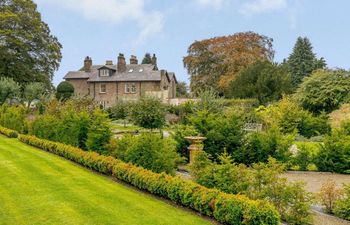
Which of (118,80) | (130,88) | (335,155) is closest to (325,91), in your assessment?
(335,155)

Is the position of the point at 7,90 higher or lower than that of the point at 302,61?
lower

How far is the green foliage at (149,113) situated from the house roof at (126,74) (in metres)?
21.8

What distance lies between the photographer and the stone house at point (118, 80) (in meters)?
48.9

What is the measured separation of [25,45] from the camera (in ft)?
146

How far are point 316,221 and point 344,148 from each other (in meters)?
7.09

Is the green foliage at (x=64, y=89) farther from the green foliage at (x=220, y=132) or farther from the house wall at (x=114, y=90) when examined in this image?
the green foliage at (x=220, y=132)

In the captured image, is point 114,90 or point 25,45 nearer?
point 25,45

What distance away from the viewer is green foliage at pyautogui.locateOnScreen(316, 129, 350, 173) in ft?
45.5

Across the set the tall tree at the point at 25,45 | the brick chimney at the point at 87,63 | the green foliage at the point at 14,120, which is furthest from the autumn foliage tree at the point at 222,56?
the green foliage at the point at 14,120

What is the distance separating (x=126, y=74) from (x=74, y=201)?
43087 mm

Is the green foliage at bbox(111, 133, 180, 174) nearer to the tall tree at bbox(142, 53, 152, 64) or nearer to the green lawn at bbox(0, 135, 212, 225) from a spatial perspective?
the green lawn at bbox(0, 135, 212, 225)

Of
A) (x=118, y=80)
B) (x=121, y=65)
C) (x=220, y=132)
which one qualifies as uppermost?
(x=121, y=65)

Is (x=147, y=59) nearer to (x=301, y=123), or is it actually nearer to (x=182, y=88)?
(x=182, y=88)

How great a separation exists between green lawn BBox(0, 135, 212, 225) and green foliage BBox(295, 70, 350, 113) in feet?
77.7
